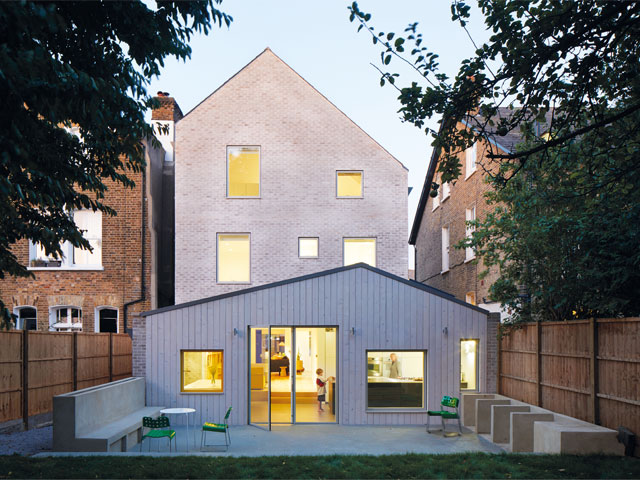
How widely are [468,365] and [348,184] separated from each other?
7.95m

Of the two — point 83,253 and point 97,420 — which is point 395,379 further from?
point 83,253

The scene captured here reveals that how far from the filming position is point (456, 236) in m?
23.5

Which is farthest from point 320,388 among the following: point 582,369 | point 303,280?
point 582,369

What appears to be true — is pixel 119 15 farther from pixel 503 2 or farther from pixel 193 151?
pixel 193 151

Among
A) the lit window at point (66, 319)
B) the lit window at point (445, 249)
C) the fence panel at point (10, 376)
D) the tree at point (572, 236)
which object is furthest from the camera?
the lit window at point (445, 249)

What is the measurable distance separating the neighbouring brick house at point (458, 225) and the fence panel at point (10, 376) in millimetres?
11219

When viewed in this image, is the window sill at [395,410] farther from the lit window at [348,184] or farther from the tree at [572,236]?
the lit window at [348,184]

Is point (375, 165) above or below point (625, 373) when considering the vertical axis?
above

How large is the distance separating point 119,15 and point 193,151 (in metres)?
13.2

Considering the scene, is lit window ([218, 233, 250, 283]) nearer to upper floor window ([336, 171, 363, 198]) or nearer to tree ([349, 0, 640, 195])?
upper floor window ([336, 171, 363, 198])

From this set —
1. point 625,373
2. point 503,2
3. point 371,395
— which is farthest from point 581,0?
point 371,395

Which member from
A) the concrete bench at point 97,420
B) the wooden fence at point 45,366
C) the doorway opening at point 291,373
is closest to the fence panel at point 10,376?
the wooden fence at point 45,366

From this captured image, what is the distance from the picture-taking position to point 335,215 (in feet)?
68.1

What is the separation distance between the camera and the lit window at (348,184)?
20969 millimetres
